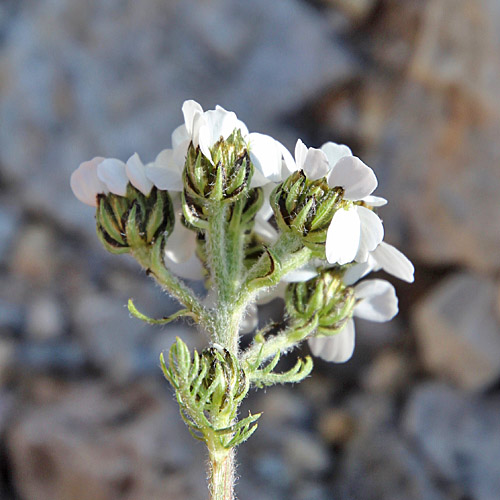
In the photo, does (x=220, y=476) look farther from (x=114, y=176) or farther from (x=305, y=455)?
(x=305, y=455)

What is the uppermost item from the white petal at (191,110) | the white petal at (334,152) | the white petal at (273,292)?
the white petal at (334,152)

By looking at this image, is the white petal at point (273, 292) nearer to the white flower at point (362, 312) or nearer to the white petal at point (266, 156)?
the white flower at point (362, 312)

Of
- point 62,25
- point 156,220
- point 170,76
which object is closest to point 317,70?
point 170,76

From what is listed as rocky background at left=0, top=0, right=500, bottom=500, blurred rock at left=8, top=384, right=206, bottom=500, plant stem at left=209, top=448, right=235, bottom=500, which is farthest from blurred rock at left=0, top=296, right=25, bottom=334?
plant stem at left=209, top=448, right=235, bottom=500

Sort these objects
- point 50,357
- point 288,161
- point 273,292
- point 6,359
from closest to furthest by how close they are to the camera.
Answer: point 288,161 < point 273,292 < point 6,359 < point 50,357

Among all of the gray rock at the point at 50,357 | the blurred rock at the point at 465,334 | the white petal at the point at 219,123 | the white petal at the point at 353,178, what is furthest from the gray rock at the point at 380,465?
the white petal at the point at 219,123

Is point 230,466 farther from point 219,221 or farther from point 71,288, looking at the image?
point 71,288

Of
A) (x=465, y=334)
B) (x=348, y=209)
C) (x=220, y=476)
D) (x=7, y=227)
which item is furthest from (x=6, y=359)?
(x=348, y=209)
